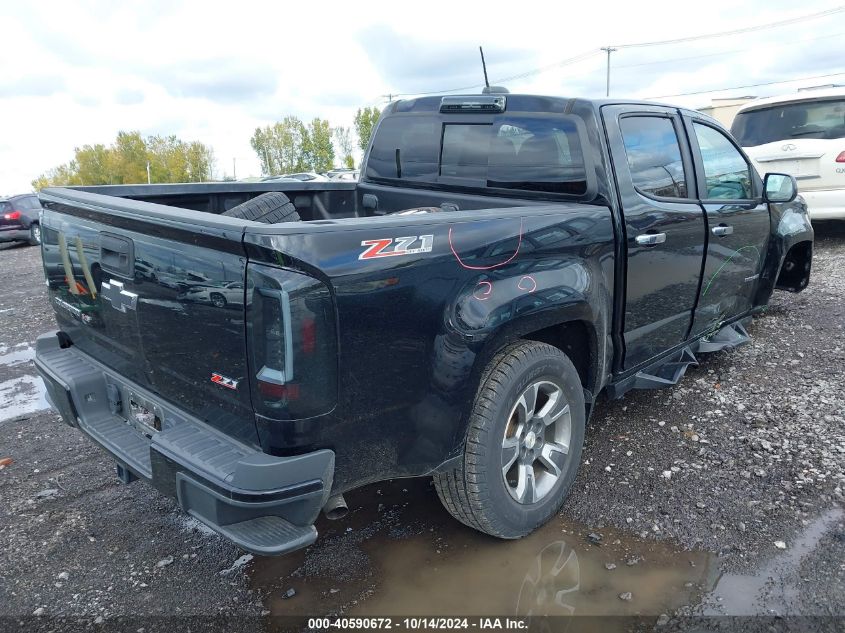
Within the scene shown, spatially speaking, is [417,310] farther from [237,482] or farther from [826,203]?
[826,203]

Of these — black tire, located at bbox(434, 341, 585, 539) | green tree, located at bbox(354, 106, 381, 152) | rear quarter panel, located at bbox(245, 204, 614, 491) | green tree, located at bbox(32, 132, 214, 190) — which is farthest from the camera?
green tree, located at bbox(32, 132, 214, 190)

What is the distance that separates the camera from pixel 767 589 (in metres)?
2.55

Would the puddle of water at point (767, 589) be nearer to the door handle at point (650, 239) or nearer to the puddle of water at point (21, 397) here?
the door handle at point (650, 239)

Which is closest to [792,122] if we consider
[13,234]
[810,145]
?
[810,145]

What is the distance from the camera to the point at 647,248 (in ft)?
11.0

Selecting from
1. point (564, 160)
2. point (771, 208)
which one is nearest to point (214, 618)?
point (564, 160)

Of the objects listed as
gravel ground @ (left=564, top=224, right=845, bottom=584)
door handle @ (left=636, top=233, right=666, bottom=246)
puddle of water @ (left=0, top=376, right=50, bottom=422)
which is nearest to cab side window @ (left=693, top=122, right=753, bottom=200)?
door handle @ (left=636, top=233, right=666, bottom=246)

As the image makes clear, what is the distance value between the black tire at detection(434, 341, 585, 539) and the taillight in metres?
0.75

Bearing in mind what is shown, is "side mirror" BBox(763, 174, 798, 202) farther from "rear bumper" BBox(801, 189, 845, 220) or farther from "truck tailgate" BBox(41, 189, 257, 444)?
"truck tailgate" BBox(41, 189, 257, 444)

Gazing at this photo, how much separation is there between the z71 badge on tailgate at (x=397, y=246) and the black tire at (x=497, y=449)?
0.66m

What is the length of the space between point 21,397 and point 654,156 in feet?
16.2

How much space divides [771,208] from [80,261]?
4531 mm

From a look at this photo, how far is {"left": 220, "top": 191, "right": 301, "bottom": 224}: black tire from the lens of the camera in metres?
3.29

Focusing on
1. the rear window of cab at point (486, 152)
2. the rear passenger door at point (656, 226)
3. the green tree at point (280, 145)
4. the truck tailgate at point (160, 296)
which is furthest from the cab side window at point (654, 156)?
the green tree at point (280, 145)
